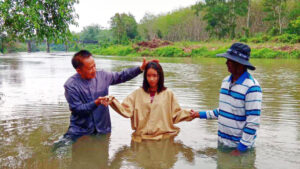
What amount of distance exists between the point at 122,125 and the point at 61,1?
3158 mm

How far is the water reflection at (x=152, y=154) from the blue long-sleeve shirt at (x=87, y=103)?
422 mm

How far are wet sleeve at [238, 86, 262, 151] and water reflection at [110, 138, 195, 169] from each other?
783 mm

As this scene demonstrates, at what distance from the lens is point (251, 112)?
2875 mm

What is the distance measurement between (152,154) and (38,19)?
392 cm

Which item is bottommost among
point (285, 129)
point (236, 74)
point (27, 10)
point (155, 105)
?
point (285, 129)

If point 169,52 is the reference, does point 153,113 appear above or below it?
below

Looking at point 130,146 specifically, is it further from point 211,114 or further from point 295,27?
point 295,27

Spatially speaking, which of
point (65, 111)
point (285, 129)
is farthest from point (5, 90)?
point (285, 129)

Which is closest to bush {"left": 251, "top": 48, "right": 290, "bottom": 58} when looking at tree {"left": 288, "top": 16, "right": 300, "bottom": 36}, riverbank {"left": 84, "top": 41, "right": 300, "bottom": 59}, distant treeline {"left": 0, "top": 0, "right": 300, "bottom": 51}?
riverbank {"left": 84, "top": 41, "right": 300, "bottom": 59}

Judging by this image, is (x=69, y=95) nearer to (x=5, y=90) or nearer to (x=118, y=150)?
(x=118, y=150)

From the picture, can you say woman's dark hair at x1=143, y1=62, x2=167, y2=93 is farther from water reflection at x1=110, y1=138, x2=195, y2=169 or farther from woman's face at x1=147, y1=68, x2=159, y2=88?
water reflection at x1=110, y1=138, x2=195, y2=169

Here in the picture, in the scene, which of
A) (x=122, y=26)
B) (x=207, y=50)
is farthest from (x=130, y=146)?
(x=122, y=26)

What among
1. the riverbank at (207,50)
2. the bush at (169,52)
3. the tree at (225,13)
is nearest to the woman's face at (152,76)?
the riverbank at (207,50)

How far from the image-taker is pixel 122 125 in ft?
17.1
